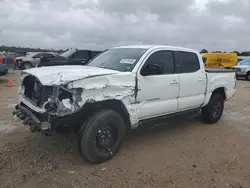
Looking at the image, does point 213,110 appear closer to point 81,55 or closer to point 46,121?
point 46,121

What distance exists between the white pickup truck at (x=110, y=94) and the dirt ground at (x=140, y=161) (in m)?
0.40

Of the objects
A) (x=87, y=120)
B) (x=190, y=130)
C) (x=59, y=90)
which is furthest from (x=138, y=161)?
(x=190, y=130)

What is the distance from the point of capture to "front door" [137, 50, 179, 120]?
4.49m

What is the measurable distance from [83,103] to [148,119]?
1490 mm

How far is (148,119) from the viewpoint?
4738 millimetres

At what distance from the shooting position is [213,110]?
6.49 meters

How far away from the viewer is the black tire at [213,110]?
6401mm

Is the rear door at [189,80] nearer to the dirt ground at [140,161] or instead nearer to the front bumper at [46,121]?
the dirt ground at [140,161]

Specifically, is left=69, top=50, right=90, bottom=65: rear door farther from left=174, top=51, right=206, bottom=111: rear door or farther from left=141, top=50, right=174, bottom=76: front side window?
left=141, top=50, right=174, bottom=76: front side window

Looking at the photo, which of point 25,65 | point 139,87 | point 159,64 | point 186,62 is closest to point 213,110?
point 186,62

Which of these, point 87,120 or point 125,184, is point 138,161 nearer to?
point 125,184

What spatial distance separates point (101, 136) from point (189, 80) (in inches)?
94.5

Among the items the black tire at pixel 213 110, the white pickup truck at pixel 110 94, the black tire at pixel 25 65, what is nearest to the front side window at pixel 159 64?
the white pickup truck at pixel 110 94

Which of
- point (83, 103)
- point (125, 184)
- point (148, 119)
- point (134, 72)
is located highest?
point (134, 72)
